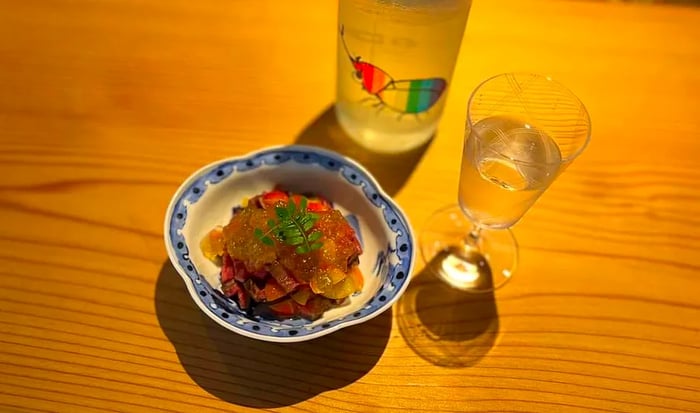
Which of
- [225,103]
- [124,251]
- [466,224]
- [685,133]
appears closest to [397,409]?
[466,224]

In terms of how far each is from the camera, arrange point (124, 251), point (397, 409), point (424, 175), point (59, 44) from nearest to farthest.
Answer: point (397, 409)
point (124, 251)
point (424, 175)
point (59, 44)

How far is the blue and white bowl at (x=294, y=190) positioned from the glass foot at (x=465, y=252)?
10 cm

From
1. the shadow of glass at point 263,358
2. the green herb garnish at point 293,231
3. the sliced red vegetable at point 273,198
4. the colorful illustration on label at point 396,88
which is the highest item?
the colorful illustration on label at point 396,88

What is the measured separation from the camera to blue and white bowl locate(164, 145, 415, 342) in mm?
718

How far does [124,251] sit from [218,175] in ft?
0.55

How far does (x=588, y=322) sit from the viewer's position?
823mm

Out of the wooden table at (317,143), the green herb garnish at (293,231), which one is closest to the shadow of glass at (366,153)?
the wooden table at (317,143)

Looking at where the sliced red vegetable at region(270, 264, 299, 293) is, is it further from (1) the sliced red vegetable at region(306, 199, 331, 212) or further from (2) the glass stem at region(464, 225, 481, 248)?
(2) the glass stem at region(464, 225, 481, 248)

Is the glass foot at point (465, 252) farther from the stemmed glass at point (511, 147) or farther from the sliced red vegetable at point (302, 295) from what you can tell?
the sliced red vegetable at point (302, 295)

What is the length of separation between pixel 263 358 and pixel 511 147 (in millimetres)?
405

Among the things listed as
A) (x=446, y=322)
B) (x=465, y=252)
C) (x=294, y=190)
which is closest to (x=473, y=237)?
(x=465, y=252)

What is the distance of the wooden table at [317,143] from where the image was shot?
75cm

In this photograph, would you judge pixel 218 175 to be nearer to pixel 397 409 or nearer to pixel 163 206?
pixel 163 206

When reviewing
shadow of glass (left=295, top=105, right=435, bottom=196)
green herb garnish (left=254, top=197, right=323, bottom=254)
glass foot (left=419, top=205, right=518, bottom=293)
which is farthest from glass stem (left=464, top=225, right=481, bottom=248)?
green herb garnish (left=254, top=197, right=323, bottom=254)
